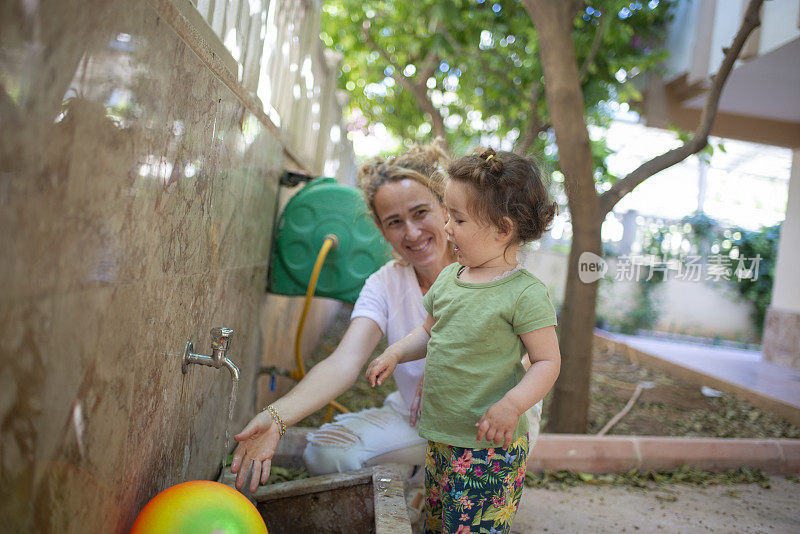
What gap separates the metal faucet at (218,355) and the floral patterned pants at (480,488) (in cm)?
69

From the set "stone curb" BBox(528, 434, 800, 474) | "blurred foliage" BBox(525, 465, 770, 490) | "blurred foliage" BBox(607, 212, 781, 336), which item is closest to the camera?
"blurred foliage" BBox(525, 465, 770, 490)

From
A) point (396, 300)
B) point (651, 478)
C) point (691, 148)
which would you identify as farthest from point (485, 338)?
point (691, 148)

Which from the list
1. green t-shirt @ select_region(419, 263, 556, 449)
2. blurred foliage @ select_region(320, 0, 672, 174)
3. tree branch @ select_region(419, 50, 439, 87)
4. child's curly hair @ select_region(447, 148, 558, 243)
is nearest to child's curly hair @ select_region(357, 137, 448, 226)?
child's curly hair @ select_region(447, 148, 558, 243)

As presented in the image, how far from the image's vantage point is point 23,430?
36.9 inches

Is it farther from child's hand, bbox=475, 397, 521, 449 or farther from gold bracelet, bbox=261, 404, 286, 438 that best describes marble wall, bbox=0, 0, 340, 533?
child's hand, bbox=475, 397, 521, 449

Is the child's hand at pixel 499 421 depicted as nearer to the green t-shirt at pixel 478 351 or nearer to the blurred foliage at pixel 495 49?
the green t-shirt at pixel 478 351

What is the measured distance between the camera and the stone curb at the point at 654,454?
11.1ft

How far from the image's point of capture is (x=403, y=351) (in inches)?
79.8

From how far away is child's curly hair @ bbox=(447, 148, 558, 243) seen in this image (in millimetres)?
1816

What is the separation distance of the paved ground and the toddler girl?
36.7 inches

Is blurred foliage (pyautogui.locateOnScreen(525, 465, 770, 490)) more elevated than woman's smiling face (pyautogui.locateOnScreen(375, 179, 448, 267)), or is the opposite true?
woman's smiling face (pyautogui.locateOnScreen(375, 179, 448, 267))

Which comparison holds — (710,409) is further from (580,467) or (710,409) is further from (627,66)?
(627,66)

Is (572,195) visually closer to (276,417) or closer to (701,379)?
(276,417)

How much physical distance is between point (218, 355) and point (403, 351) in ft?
1.93
